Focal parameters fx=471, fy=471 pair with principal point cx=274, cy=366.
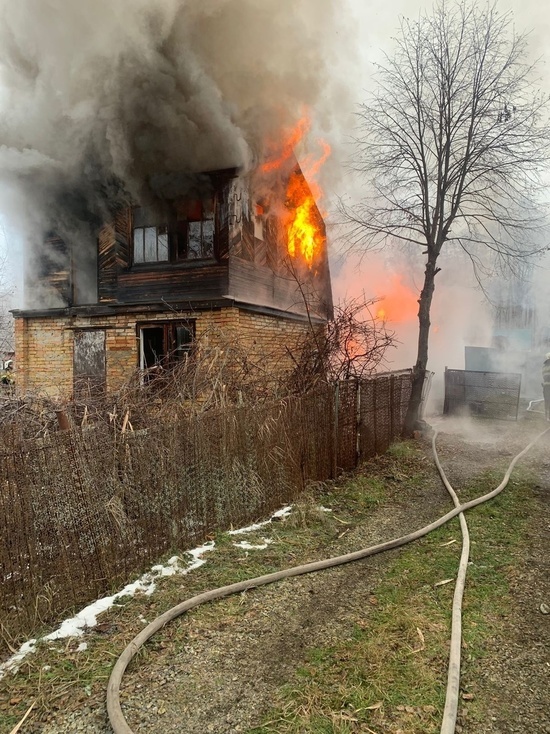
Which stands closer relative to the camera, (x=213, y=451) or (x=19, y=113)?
(x=213, y=451)

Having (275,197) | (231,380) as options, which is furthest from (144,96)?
(231,380)

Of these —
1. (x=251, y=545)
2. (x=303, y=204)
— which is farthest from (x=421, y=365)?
(x=251, y=545)

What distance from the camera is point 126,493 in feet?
12.9

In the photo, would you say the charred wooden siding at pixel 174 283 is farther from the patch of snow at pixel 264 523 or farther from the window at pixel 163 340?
the patch of snow at pixel 264 523

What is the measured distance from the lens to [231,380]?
21.5 feet

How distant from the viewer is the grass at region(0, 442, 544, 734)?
2.52m

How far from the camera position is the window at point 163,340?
31.8 feet

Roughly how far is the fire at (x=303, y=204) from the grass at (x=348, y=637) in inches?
331

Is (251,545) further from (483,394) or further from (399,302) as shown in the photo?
(399,302)

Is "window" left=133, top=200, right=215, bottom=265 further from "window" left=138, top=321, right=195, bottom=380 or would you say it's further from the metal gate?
the metal gate

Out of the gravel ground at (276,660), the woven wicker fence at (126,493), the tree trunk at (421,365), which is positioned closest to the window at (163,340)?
the woven wicker fence at (126,493)

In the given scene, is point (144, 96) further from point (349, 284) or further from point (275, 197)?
point (349, 284)

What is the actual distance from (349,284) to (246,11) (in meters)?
12.3

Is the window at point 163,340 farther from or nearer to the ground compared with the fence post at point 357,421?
farther from the ground
